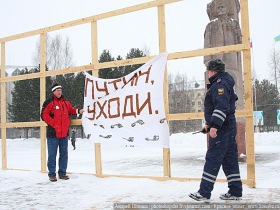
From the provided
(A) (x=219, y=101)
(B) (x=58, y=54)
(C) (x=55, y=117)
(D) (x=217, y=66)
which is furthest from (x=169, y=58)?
(B) (x=58, y=54)

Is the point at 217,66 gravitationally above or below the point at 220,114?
above

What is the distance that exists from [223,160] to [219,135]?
0.35 m

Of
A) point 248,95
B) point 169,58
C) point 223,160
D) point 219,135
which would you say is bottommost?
point 223,160

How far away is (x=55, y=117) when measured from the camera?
6.18 metres

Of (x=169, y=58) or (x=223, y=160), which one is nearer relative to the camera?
(x=223, y=160)

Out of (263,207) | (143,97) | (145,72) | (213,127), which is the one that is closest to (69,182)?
(143,97)

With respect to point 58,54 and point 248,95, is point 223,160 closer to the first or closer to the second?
point 248,95

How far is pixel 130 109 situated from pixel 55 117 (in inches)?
56.7

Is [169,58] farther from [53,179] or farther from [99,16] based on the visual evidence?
[53,179]

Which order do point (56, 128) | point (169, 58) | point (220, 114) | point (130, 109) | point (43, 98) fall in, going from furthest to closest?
point (43, 98)
point (56, 128)
point (130, 109)
point (169, 58)
point (220, 114)

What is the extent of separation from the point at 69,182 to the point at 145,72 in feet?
7.62

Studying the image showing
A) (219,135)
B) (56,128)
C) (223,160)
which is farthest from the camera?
(56,128)

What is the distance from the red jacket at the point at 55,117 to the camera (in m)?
6.14

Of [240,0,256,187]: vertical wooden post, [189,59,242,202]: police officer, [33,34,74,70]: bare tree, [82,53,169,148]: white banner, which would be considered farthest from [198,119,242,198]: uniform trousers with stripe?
[33,34,74,70]: bare tree
